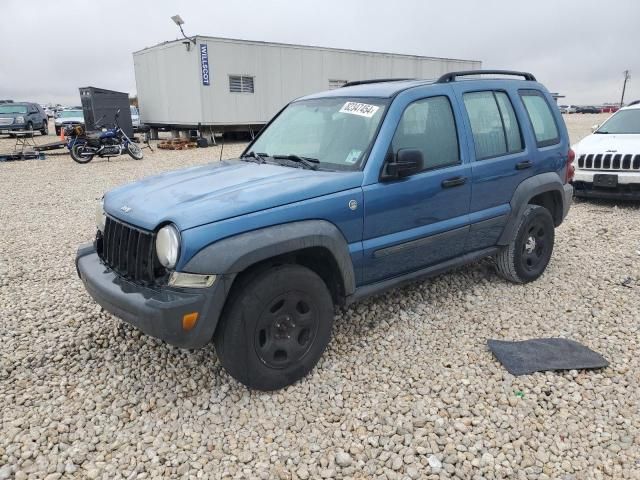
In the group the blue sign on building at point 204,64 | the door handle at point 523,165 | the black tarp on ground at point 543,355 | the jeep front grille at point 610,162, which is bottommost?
the black tarp on ground at point 543,355

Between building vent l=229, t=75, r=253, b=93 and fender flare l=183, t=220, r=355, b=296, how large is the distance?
16314 mm

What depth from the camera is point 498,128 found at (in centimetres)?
414

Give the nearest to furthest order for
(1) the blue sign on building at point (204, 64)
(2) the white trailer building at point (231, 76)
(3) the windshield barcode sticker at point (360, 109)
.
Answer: (3) the windshield barcode sticker at point (360, 109) → (1) the blue sign on building at point (204, 64) → (2) the white trailer building at point (231, 76)

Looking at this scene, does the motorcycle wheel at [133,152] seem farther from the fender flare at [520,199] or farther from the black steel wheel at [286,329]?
the black steel wheel at [286,329]

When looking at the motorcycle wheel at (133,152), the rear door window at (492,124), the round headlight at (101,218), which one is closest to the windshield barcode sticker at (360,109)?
the rear door window at (492,124)

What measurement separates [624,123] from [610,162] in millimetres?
1497

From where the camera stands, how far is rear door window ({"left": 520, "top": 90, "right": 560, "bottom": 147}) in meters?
4.47

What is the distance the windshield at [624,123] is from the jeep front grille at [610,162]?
3.65 ft

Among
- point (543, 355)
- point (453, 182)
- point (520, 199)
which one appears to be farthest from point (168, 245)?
point (520, 199)

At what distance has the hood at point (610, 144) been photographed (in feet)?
24.6

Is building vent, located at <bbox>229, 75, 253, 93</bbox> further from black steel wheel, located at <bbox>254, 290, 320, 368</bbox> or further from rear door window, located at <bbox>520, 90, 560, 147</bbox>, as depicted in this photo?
black steel wheel, located at <bbox>254, 290, 320, 368</bbox>

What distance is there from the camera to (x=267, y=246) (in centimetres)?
272

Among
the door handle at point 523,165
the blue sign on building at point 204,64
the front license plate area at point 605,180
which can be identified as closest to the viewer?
the door handle at point 523,165

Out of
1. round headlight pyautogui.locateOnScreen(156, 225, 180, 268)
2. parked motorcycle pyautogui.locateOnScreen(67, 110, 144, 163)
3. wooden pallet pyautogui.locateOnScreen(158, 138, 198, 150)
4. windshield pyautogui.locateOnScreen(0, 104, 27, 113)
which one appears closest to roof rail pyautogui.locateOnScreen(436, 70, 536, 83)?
round headlight pyautogui.locateOnScreen(156, 225, 180, 268)
